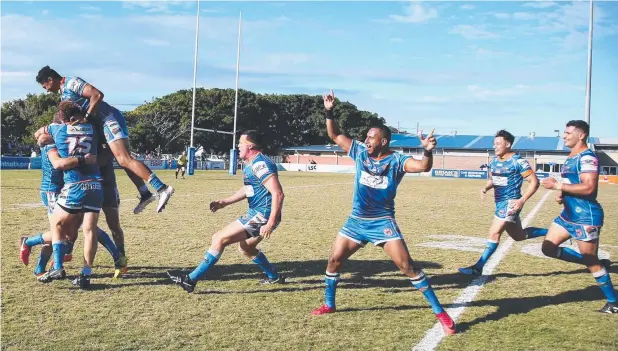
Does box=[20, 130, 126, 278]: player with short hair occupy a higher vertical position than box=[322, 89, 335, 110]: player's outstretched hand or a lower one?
lower

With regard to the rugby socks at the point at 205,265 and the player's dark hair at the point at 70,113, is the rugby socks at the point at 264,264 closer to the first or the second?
the rugby socks at the point at 205,265

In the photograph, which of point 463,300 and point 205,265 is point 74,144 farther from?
point 463,300

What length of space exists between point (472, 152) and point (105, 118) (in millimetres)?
76245

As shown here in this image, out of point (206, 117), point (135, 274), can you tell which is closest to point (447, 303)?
point (135, 274)

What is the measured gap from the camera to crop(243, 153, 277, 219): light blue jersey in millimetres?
6625

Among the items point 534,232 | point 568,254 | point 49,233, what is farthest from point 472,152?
point 49,233

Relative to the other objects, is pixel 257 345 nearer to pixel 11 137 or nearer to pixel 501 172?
pixel 501 172

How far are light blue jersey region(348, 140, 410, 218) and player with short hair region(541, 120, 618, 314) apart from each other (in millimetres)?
1761

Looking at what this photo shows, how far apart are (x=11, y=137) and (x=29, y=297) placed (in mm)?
60439

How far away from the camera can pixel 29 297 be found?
6.40 m

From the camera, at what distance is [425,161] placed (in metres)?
5.41

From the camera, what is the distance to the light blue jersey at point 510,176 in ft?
28.2

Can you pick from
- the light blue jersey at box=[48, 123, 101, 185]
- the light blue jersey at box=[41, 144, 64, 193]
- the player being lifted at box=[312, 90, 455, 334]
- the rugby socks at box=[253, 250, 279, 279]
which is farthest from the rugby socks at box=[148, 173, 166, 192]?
the player being lifted at box=[312, 90, 455, 334]

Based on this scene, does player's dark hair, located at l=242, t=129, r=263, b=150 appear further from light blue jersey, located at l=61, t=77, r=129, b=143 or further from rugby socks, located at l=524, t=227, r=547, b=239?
rugby socks, located at l=524, t=227, r=547, b=239
